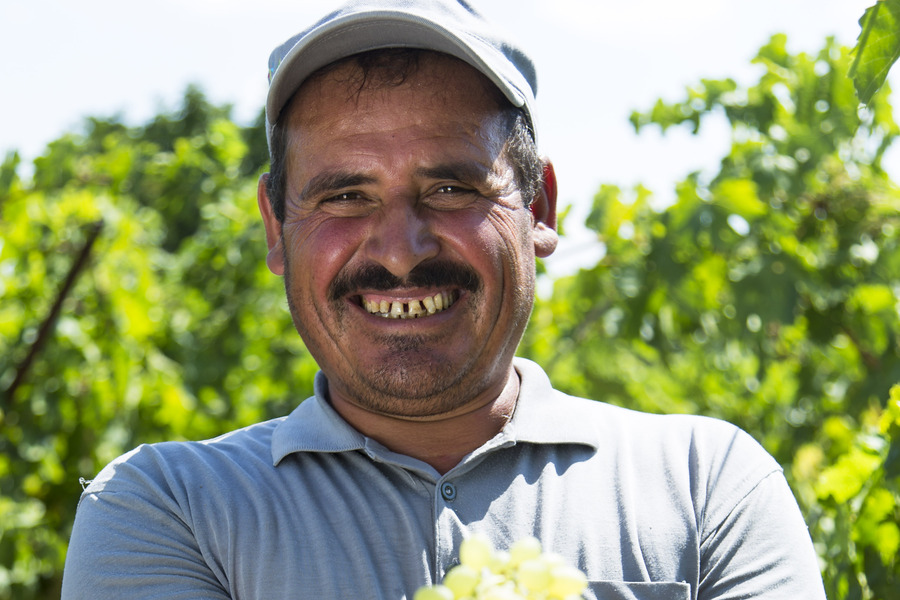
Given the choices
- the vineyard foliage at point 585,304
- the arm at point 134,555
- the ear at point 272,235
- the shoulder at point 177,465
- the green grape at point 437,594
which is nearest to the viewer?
the green grape at point 437,594

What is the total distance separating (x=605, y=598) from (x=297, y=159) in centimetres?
Answer: 95

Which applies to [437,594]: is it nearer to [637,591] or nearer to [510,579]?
[510,579]

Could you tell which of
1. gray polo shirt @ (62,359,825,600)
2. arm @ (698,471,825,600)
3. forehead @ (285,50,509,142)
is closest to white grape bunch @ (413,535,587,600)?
gray polo shirt @ (62,359,825,600)

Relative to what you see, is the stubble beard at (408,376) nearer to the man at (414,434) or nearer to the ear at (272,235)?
the man at (414,434)

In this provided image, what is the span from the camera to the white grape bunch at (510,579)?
2.92 feet

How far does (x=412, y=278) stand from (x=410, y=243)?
6 cm

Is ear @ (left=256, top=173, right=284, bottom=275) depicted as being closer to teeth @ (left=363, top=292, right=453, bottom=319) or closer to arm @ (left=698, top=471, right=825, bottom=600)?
teeth @ (left=363, top=292, right=453, bottom=319)

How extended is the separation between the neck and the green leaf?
855 millimetres

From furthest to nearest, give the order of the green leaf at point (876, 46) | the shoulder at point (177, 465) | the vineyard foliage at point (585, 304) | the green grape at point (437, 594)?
1. the vineyard foliage at point (585, 304)
2. the shoulder at point (177, 465)
3. the green leaf at point (876, 46)
4. the green grape at point (437, 594)

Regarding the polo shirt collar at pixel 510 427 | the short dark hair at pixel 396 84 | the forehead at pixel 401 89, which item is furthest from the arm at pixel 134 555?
the forehead at pixel 401 89

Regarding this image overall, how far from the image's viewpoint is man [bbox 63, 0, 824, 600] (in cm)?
151

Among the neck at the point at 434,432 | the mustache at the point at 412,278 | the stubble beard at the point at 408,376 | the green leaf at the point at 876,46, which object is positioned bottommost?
the neck at the point at 434,432

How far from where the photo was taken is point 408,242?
5.40 ft

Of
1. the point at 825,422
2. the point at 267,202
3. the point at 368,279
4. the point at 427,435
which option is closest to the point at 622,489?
the point at 427,435
